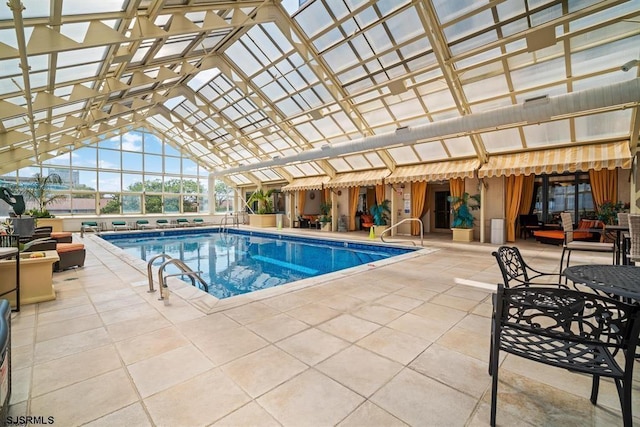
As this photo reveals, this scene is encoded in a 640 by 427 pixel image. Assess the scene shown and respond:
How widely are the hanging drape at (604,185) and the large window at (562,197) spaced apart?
98 cm

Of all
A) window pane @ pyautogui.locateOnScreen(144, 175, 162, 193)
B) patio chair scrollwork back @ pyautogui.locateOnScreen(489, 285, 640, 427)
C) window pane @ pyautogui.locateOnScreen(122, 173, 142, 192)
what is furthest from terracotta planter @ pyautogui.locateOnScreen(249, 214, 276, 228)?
patio chair scrollwork back @ pyautogui.locateOnScreen(489, 285, 640, 427)

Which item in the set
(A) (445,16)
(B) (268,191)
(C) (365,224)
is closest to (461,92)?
(A) (445,16)

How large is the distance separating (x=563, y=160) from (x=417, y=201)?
5206mm

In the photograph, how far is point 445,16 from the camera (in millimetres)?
6852

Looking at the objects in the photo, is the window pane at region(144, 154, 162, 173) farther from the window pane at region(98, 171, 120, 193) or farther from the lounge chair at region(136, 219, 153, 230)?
the lounge chair at region(136, 219, 153, 230)

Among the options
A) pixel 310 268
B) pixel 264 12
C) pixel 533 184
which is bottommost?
pixel 310 268

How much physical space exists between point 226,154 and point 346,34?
495 inches

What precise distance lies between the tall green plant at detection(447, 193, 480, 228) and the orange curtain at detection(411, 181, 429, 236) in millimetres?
1482

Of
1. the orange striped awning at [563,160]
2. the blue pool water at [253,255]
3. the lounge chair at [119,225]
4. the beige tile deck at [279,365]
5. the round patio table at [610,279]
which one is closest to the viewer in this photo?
the round patio table at [610,279]

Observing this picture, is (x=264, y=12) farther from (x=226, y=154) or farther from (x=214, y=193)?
(x=214, y=193)

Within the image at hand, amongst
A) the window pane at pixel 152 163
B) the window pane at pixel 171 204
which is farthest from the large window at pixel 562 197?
the window pane at pixel 152 163

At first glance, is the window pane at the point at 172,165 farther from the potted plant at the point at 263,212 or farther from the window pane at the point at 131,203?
the potted plant at the point at 263,212

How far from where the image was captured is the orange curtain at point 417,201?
40.8 ft

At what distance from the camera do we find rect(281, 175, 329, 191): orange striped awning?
1503 centimetres
